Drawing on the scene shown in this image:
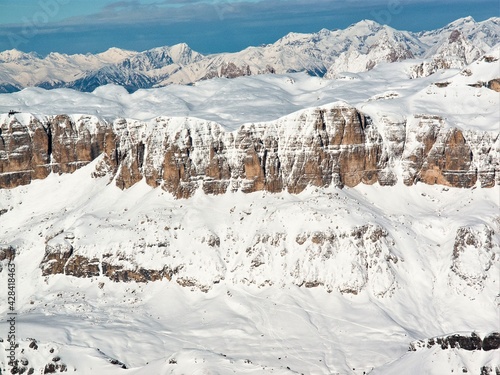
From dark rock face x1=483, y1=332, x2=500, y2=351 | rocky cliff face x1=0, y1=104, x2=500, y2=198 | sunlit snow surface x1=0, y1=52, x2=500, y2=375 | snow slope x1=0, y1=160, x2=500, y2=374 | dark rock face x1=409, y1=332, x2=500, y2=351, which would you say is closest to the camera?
dark rock face x1=483, y1=332, x2=500, y2=351

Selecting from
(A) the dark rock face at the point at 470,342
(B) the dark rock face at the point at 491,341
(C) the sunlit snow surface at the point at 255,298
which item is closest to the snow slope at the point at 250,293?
(C) the sunlit snow surface at the point at 255,298

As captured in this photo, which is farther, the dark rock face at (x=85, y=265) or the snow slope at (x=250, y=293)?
the dark rock face at (x=85, y=265)

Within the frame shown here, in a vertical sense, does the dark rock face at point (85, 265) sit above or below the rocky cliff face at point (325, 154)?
below

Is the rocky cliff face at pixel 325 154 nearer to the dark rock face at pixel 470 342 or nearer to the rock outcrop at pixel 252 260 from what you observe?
the rock outcrop at pixel 252 260

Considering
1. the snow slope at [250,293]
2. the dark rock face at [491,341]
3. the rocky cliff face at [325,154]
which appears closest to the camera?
the dark rock face at [491,341]

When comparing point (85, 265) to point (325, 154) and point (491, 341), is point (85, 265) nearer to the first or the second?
point (325, 154)

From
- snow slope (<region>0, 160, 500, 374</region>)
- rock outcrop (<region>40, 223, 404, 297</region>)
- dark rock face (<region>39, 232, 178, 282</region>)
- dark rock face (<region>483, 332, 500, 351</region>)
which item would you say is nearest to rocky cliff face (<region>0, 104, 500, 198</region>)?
snow slope (<region>0, 160, 500, 374</region>)

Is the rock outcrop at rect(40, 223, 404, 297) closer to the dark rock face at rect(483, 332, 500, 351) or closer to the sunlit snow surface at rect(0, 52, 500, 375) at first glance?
the sunlit snow surface at rect(0, 52, 500, 375)

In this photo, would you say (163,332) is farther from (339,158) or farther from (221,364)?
(339,158)
